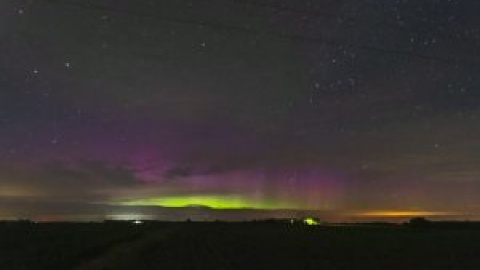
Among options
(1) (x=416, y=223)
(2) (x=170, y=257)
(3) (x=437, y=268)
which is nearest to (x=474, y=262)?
(3) (x=437, y=268)

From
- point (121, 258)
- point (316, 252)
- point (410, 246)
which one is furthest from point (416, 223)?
point (121, 258)

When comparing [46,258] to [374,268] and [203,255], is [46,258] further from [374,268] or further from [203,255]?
[374,268]

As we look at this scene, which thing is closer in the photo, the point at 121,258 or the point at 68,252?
the point at 121,258

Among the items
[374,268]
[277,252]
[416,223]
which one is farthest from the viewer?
[416,223]

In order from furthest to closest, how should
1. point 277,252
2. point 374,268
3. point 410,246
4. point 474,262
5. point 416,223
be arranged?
point 416,223 → point 410,246 → point 277,252 → point 474,262 → point 374,268

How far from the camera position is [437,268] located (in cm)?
3259

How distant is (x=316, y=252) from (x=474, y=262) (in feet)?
34.1

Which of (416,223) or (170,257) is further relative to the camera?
(416,223)

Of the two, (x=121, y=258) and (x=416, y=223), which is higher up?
(x=416, y=223)

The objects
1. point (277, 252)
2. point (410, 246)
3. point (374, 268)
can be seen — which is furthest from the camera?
point (410, 246)

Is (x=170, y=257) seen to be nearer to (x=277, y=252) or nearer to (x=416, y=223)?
(x=277, y=252)

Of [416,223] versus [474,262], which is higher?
[416,223]

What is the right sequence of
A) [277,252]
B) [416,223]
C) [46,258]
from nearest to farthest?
[46,258], [277,252], [416,223]

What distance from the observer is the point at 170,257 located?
129 ft
